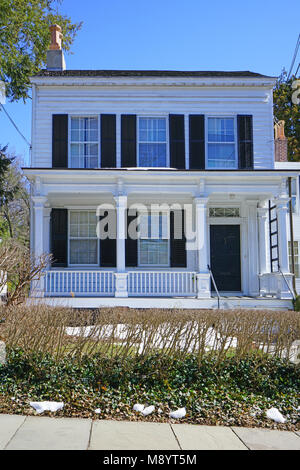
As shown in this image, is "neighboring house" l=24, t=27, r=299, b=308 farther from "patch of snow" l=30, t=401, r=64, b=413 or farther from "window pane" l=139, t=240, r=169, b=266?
"patch of snow" l=30, t=401, r=64, b=413

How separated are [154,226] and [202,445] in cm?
1060

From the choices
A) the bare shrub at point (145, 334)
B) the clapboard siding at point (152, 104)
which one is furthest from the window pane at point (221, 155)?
the bare shrub at point (145, 334)

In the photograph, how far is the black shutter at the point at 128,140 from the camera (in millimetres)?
14492

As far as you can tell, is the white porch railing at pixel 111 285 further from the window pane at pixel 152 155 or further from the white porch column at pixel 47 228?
the window pane at pixel 152 155

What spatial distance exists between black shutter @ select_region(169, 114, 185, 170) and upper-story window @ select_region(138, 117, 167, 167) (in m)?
0.24

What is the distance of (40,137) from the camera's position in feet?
48.0

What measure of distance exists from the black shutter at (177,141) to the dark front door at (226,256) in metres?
2.37

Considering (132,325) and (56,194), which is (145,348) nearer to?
(132,325)

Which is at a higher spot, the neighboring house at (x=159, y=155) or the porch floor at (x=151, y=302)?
the neighboring house at (x=159, y=155)

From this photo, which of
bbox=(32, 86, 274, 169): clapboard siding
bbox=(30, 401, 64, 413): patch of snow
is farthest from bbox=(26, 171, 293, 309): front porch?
bbox=(30, 401, 64, 413): patch of snow

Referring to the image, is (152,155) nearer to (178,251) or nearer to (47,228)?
(178,251)

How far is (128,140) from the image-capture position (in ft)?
47.8

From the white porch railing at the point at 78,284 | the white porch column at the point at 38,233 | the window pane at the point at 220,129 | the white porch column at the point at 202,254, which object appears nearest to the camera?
the white porch column at the point at 38,233

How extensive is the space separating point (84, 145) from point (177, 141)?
9.52ft
